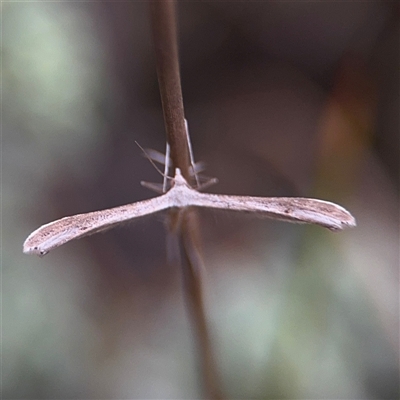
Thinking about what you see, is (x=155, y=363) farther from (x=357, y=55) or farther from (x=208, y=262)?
(x=357, y=55)

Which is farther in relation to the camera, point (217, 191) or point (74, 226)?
point (217, 191)

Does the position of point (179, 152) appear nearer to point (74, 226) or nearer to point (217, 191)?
point (74, 226)

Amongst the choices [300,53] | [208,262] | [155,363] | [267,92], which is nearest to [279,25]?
[300,53]

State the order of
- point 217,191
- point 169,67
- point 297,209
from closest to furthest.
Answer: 1. point 169,67
2. point 297,209
3. point 217,191

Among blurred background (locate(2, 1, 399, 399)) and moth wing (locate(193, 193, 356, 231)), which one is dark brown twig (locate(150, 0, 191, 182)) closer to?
moth wing (locate(193, 193, 356, 231))

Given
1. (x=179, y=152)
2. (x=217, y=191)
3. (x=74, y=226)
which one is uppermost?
(x=217, y=191)

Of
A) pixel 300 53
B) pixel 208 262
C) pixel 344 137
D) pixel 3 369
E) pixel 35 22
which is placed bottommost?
pixel 3 369

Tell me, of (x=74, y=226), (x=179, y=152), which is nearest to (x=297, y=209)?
(x=179, y=152)
